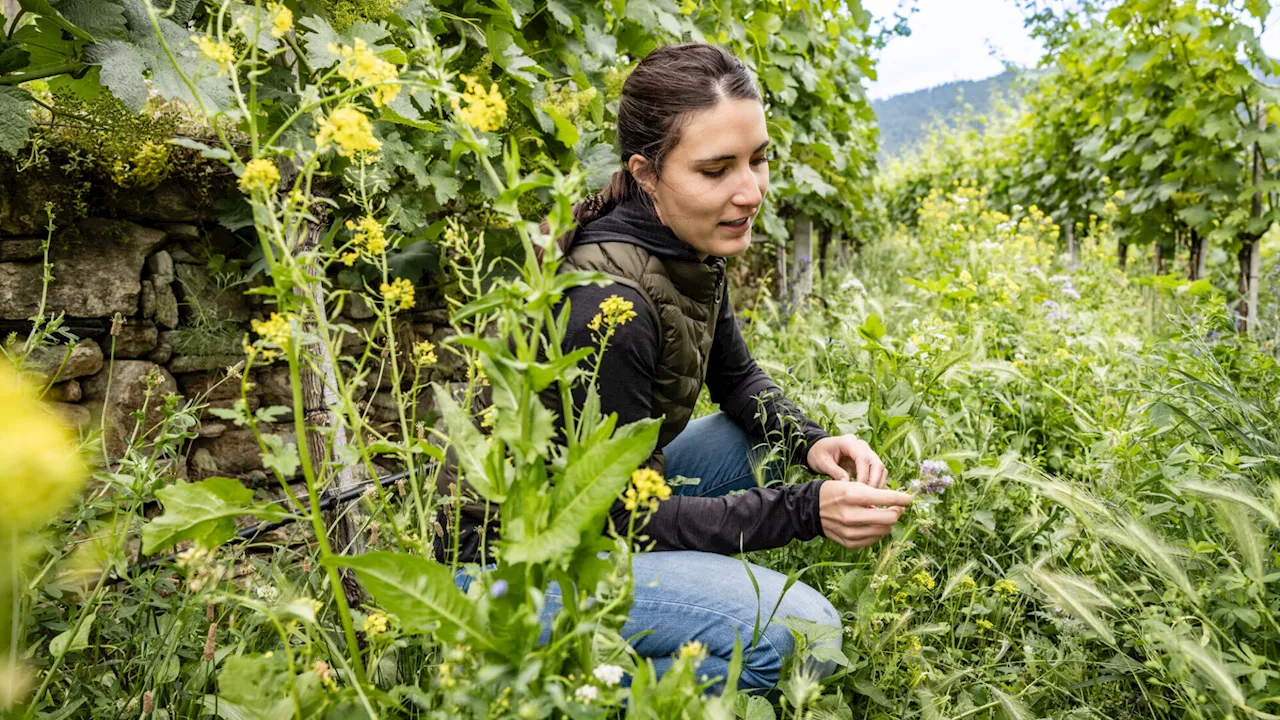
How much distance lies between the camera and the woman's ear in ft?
5.65

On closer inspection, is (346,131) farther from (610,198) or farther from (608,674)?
(610,198)

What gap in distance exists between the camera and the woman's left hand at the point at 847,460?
1.70m

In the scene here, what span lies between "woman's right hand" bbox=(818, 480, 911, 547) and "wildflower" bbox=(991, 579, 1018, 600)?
1.04ft

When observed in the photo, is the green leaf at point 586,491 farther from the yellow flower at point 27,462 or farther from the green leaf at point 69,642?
the green leaf at point 69,642

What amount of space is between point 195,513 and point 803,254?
17.0ft

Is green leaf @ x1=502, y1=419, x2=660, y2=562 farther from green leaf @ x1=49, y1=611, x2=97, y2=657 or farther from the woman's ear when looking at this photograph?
the woman's ear

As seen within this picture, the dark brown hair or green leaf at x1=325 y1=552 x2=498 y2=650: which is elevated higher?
the dark brown hair

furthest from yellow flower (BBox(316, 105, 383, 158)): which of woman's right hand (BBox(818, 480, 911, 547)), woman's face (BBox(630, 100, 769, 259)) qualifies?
woman's right hand (BBox(818, 480, 911, 547))

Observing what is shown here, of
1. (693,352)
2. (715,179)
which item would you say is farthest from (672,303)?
(715,179)

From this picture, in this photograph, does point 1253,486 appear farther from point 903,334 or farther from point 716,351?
point 903,334

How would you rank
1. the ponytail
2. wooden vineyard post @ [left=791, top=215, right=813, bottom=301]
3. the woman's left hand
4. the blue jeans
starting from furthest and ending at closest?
1. wooden vineyard post @ [left=791, top=215, right=813, bottom=301]
2. the ponytail
3. the woman's left hand
4. the blue jeans

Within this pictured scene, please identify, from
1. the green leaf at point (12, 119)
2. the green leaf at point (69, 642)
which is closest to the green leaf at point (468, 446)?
the green leaf at point (69, 642)

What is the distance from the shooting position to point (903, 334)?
11.7 feet

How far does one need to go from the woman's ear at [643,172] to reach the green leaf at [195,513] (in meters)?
1.09
